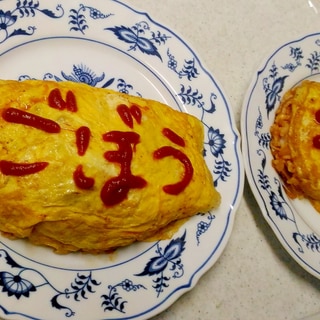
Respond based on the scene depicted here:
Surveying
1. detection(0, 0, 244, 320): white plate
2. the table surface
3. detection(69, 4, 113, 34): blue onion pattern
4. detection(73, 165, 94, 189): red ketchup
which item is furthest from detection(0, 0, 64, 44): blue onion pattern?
detection(73, 165, 94, 189): red ketchup

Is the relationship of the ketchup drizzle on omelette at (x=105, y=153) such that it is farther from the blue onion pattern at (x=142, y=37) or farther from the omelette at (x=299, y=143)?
the omelette at (x=299, y=143)

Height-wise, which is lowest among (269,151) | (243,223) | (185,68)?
(243,223)

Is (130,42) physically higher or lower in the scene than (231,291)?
higher

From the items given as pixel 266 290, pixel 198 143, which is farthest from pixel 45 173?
pixel 266 290

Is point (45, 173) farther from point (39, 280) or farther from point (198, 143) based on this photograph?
point (198, 143)

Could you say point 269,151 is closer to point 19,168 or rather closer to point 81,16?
point 81,16

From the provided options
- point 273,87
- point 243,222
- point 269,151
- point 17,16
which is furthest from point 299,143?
point 17,16

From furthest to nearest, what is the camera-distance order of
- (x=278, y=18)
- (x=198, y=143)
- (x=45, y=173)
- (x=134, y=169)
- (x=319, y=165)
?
1. (x=278, y=18)
2. (x=319, y=165)
3. (x=198, y=143)
4. (x=134, y=169)
5. (x=45, y=173)

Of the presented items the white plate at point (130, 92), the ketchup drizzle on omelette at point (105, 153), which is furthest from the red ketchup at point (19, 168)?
the white plate at point (130, 92)
